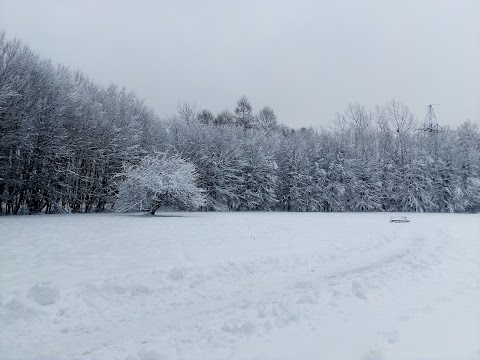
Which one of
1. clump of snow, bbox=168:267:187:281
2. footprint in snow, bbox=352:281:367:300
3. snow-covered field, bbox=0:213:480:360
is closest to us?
Answer: snow-covered field, bbox=0:213:480:360

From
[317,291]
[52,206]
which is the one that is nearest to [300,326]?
[317,291]

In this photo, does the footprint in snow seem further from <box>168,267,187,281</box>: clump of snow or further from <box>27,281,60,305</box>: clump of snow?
<box>27,281,60,305</box>: clump of snow

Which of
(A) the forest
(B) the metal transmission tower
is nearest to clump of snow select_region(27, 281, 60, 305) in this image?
(A) the forest

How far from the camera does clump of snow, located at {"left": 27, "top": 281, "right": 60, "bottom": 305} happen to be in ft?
21.1

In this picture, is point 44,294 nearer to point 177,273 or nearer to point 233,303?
point 177,273

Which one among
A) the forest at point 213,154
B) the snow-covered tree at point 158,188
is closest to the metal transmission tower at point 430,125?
the forest at point 213,154

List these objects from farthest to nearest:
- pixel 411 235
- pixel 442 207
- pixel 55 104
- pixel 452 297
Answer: pixel 442 207, pixel 55 104, pixel 411 235, pixel 452 297

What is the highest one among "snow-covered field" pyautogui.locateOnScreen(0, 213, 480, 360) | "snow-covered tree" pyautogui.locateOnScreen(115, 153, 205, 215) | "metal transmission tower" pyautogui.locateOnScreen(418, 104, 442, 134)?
"metal transmission tower" pyautogui.locateOnScreen(418, 104, 442, 134)

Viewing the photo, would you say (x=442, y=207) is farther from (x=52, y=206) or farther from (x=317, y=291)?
(x=317, y=291)

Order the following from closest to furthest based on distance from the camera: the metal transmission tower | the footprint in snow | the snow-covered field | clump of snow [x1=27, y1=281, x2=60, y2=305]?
1. the snow-covered field
2. clump of snow [x1=27, y1=281, x2=60, y2=305]
3. the footprint in snow
4. the metal transmission tower

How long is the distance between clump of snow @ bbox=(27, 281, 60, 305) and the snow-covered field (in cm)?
3

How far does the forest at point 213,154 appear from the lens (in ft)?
89.6

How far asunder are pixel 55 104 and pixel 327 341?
28767 mm

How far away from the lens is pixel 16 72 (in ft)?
84.0
